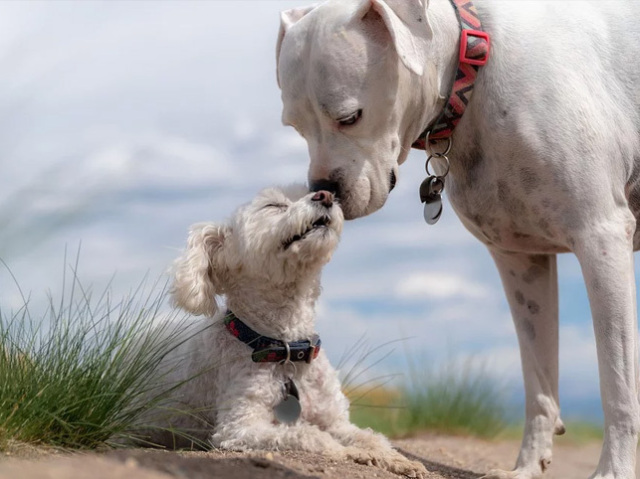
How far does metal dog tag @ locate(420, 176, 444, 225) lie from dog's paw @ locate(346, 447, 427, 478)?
1.34 m

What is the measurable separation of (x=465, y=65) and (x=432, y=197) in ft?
2.52

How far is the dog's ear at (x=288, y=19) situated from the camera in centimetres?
549

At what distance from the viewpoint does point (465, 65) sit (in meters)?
5.21

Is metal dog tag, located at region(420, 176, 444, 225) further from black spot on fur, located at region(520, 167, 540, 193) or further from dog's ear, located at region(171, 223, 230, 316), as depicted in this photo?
dog's ear, located at region(171, 223, 230, 316)

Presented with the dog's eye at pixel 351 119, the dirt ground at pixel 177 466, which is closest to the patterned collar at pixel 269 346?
the dirt ground at pixel 177 466

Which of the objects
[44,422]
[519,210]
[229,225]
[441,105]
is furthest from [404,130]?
[44,422]

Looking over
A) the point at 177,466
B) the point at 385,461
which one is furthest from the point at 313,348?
the point at 177,466

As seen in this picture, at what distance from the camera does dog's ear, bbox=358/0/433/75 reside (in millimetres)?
4730

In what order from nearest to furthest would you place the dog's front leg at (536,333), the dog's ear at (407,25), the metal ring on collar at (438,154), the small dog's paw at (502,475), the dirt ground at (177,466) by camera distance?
the dirt ground at (177,466) < the dog's ear at (407,25) < the metal ring on collar at (438,154) < the small dog's paw at (502,475) < the dog's front leg at (536,333)

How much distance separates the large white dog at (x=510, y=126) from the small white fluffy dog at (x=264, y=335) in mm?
330

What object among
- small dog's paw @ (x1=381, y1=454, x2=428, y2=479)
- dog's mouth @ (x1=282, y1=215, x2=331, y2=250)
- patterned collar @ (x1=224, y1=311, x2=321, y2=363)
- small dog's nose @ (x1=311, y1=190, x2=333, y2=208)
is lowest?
small dog's paw @ (x1=381, y1=454, x2=428, y2=479)

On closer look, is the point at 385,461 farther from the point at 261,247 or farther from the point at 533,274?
the point at 533,274

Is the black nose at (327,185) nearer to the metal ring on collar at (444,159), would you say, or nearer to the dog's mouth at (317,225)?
the dog's mouth at (317,225)

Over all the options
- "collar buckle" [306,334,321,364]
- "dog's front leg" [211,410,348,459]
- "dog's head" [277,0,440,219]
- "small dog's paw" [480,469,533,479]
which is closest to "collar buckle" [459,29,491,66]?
"dog's head" [277,0,440,219]
